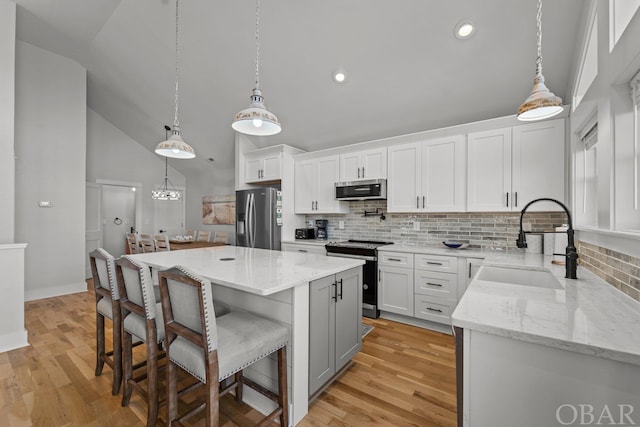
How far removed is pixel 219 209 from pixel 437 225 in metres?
5.16

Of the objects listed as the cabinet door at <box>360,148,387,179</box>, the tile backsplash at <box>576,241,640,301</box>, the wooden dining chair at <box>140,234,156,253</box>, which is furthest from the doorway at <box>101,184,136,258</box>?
the tile backsplash at <box>576,241,640,301</box>

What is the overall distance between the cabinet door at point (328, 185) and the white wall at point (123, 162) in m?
3.90

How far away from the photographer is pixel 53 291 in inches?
172

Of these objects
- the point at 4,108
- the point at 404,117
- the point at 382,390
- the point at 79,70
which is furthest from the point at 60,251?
the point at 404,117

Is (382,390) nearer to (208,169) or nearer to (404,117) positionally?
(404,117)

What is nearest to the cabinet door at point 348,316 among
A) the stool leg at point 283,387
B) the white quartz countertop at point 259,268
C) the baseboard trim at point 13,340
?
the white quartz countertop at point 259,268

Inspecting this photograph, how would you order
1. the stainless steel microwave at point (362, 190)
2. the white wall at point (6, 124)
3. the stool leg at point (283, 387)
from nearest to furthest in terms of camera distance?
the stool leg at point (283, 387), the white wall at point (6, 124), the stainless steel microwave at point (362, 190)

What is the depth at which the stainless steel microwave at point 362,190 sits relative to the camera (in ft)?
11.9

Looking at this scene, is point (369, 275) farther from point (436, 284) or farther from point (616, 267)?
point (616, 267)

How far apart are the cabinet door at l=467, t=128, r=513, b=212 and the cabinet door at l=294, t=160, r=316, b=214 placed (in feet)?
7.42

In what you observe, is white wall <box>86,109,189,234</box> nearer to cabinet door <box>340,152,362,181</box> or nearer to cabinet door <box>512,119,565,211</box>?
cabinet door <box>340,152,362,181</box>

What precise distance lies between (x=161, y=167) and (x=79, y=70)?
2.67 meters

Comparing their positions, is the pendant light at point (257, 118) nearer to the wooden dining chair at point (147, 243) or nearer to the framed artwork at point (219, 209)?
the wooden dining chair at point (147, 243)

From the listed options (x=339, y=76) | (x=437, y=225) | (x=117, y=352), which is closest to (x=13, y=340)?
(x=117, y=352)
